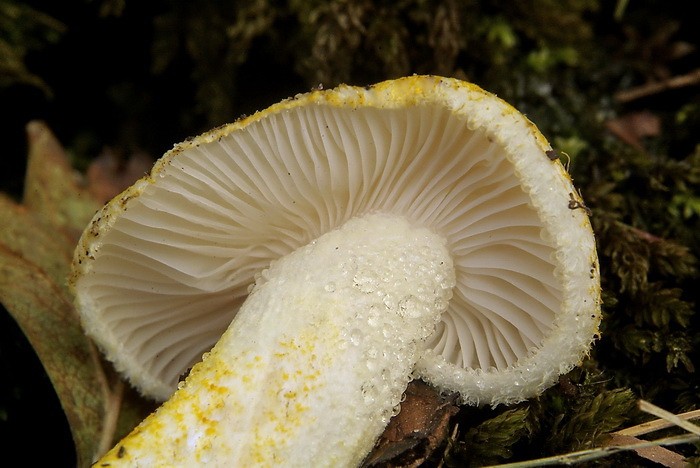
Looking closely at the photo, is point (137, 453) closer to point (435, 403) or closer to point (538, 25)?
point (435, 403)

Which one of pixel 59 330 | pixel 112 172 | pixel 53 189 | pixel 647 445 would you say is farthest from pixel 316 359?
pixel 112 172

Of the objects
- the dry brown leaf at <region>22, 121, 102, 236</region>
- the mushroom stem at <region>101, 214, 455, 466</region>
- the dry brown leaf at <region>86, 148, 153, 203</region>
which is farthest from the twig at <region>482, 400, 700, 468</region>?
the dry brown leaf at <region>86, 148, 153, 203</region>

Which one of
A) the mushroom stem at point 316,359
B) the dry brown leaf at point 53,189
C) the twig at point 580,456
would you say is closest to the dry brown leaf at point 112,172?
the dry brown leaf at point 53,189

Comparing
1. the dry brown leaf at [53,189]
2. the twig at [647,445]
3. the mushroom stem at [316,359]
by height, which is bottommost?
the twig at [647,445]

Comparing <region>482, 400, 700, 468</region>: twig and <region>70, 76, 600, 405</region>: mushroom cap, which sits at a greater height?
<region>70, 76, 600, 405</region>: mushroom cap

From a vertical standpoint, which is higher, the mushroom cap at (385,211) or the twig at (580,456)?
the mushroom cap at (385,211)

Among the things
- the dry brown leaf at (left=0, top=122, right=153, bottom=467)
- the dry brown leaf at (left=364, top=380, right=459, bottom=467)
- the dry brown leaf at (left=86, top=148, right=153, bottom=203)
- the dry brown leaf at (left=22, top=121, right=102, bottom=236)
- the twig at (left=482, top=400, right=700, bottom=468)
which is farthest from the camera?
the dry brown leaf at (left=86, top=148, right=153, bottom=203)

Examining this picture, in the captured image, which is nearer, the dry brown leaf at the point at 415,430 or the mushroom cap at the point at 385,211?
the mushroom cap at the point at 385,211

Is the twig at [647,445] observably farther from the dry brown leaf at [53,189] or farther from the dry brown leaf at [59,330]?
the dry brown leaf at [53,189]

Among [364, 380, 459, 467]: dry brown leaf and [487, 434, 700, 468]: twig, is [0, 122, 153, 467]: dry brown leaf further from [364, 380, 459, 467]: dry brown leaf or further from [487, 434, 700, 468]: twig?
[487, 434, 700, 468]: twig
